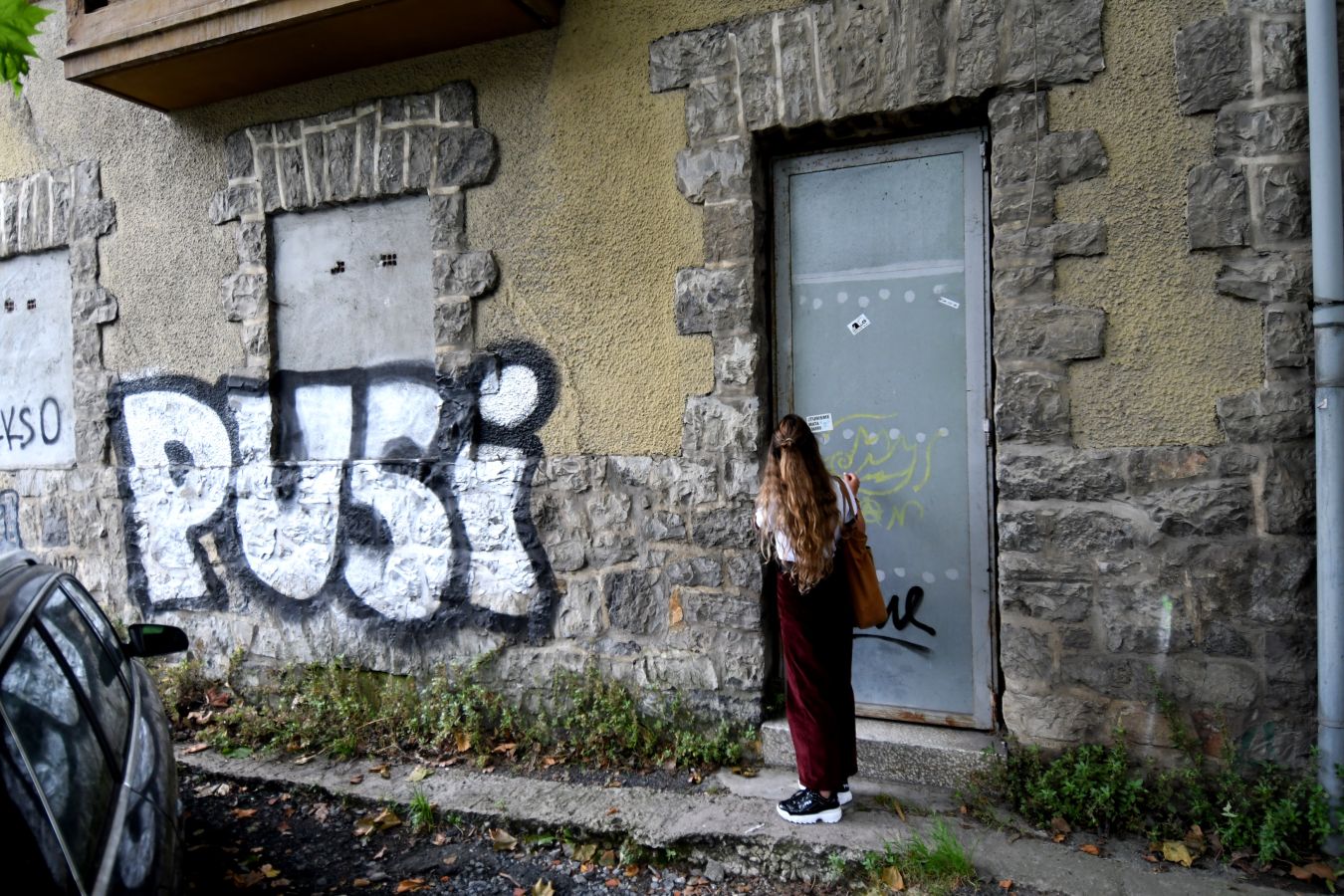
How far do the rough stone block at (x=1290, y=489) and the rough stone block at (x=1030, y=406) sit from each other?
2.23 feet

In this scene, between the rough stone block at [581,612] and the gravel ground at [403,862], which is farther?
the rough stone block at [581,612]

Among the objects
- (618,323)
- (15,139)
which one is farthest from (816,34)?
(15,139)

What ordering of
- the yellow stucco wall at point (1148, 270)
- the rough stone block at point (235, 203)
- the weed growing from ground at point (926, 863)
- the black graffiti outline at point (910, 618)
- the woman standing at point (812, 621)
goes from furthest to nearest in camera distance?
the rough stone block at point (235, 203) < the black graffiti outline at point (910, 618) < the woman standing at point (812, 621) < the yellow stucco wall at point (1148, 270) < the weed growing from ground at point (926, 863)

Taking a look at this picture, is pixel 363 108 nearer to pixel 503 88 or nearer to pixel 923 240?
pixel 503 88

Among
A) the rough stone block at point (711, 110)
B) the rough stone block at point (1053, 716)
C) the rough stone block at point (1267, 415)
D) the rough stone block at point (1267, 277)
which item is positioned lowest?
the rough stone block at point (1053, 716)

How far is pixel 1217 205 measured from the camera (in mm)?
3135

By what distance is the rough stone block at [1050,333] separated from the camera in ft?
10.8

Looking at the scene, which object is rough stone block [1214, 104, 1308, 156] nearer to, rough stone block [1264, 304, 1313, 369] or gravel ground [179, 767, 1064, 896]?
rough stone block [1264, 304, 1313, 369]

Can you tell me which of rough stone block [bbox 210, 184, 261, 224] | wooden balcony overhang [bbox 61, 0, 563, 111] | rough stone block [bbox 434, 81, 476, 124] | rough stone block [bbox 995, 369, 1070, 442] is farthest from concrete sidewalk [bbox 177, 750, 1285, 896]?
wooden balcony overhang [bbox 61, 0, 563, 111]

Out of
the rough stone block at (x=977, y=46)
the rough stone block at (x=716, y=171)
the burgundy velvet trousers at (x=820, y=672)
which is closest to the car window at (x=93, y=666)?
the burgundy velvet trousers at (x=820, y=672)

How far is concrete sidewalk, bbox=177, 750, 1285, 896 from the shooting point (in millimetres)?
2908

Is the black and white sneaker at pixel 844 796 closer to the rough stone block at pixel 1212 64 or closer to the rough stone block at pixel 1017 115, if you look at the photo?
the rough stone block at pixel 1017 115

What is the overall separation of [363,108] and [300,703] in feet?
10.4

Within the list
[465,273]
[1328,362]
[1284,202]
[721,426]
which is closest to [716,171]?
[721,426]
